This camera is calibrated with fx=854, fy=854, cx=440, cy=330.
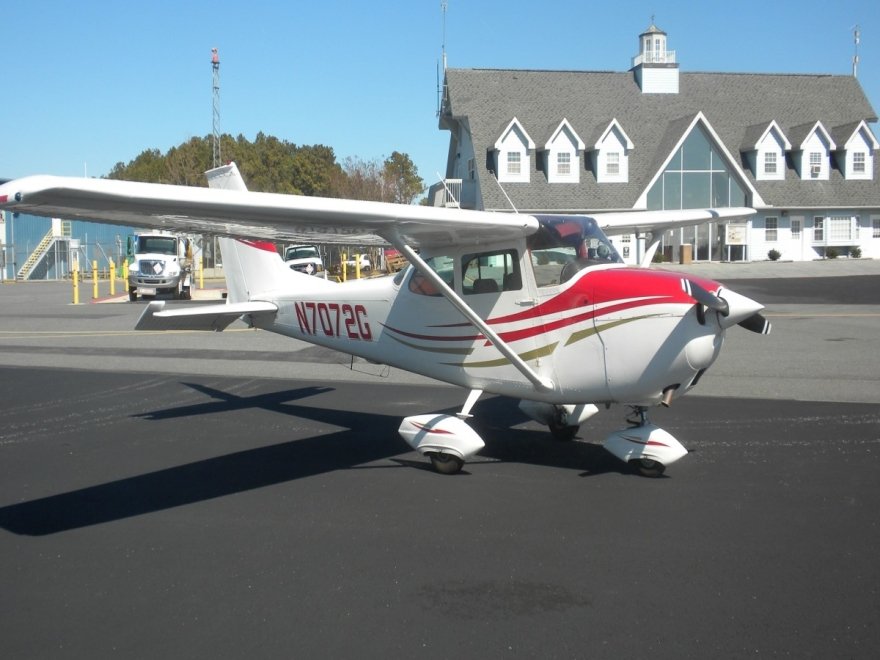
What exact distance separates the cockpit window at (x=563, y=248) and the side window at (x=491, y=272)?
0.20 metres

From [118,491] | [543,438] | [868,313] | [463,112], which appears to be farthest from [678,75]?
[118,491]

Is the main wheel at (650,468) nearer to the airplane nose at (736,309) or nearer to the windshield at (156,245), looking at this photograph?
the airplane nose at (736,309)

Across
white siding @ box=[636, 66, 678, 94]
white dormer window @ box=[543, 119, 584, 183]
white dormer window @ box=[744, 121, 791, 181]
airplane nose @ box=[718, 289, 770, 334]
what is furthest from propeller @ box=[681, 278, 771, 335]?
white siding @ box=[636, 66, 678, 94]

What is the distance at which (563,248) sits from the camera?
7.55m

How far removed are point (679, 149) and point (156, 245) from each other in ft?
80.6

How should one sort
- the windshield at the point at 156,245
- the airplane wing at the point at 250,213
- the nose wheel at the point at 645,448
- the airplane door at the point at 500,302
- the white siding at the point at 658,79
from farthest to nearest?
the white siding at the point at 658,79 → the windshield at the point at 156,245 → the airplane door at the point at 500,302 → the nose wheel at the point at 645,448 → the airplane wing at the point at 250,213

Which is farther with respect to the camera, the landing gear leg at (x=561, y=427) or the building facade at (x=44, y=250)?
the building facade at (x=44, y=250)

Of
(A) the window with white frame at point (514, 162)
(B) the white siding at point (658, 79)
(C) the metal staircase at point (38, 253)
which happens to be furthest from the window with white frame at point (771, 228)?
(C) the metal staircase at point (38, 253)

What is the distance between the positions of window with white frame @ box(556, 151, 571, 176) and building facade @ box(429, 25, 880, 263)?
5cm

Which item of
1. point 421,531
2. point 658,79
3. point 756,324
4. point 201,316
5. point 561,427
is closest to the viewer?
point 421,531

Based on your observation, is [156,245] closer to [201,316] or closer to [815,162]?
[201,316]

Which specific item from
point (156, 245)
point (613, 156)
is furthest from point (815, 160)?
point (156, 245)

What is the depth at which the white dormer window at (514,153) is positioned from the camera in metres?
41.0

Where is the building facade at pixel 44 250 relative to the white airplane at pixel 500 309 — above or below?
above
